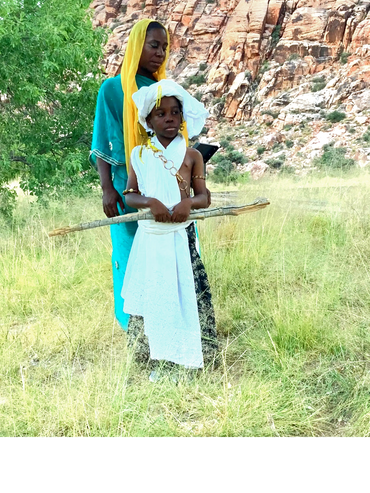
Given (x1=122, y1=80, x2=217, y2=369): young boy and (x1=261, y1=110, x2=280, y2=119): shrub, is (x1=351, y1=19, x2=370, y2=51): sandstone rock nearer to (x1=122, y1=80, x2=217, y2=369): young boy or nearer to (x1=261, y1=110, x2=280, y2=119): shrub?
(x1=261, y1=110, x2=280, y2=119): shrub

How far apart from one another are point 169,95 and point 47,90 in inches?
145

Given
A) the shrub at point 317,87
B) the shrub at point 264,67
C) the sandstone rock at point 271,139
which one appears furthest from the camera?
the shrub at point 264,67

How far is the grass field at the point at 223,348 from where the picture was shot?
6.25ft

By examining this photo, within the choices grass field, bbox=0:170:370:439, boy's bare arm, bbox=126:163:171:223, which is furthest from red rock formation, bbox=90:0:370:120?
boy's bare arm, bbox=126:163:171:223

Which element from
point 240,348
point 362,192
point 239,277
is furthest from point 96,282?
point 362,192

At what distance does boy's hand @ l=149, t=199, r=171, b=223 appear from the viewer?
1880mm

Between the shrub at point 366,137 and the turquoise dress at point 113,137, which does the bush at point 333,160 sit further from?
the turquoise dress at point 113,137

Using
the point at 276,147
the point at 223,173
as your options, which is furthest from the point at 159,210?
the point at 276,147

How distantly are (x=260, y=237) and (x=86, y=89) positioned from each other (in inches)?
97.0

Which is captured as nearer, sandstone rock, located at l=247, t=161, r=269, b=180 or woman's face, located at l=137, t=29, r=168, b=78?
woman's face, located at l=137, t=29, r=168, b=78

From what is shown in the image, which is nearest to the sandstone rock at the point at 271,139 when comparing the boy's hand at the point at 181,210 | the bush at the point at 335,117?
the bush at the point at 335,117

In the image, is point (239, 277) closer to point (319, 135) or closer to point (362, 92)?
point (319, 135)

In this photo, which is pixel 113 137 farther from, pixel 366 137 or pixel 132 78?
pixel 366 137

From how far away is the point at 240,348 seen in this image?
2635 millimetres
